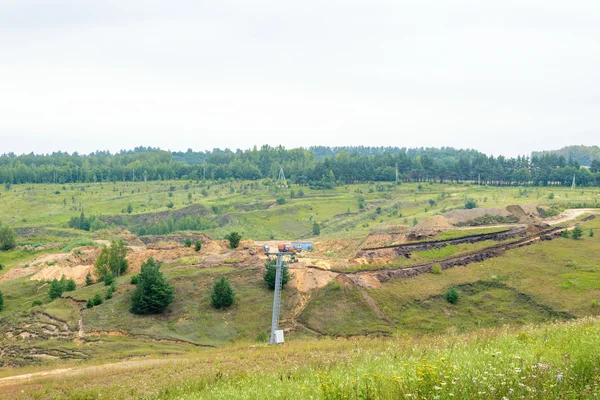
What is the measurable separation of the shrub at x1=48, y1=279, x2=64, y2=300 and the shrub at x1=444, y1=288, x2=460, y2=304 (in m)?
35.6

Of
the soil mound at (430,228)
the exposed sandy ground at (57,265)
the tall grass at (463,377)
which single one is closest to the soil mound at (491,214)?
the soil mound at (430,228)

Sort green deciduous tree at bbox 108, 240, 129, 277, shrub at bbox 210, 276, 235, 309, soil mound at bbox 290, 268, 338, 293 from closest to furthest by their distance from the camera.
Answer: shrub at bbox 210, 276, 235, 309 < soil mound at bbox 290, 268, 338, 293 < green deciduous tree at bbox 108, 240, 129, 277

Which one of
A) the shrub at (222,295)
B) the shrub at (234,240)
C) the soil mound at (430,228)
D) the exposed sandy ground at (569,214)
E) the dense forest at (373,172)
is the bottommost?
the shrub at (222,295)

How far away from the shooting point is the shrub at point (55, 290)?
51.9 meters

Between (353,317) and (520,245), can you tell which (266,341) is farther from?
(520,245)

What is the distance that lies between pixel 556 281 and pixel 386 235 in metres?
23.3

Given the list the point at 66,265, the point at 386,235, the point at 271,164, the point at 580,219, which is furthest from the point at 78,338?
the point at 271,164

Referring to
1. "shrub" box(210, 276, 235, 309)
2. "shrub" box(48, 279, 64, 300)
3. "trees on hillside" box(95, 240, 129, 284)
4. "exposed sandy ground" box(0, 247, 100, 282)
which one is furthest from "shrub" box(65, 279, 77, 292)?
"shrub" box(210, 276, 235, 309)

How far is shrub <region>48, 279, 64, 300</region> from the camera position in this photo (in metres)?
51.9

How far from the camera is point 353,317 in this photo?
142 feet

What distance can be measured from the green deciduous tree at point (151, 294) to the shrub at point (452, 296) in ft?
75.6

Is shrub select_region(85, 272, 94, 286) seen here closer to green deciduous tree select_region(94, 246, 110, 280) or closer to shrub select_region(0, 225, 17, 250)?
green deciduous tree select_region(94, 246, 110, 280)

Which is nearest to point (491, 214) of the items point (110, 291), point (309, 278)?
point (309, 278)

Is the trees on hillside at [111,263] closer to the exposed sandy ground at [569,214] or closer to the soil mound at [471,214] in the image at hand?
the soil mound at [471,214]
